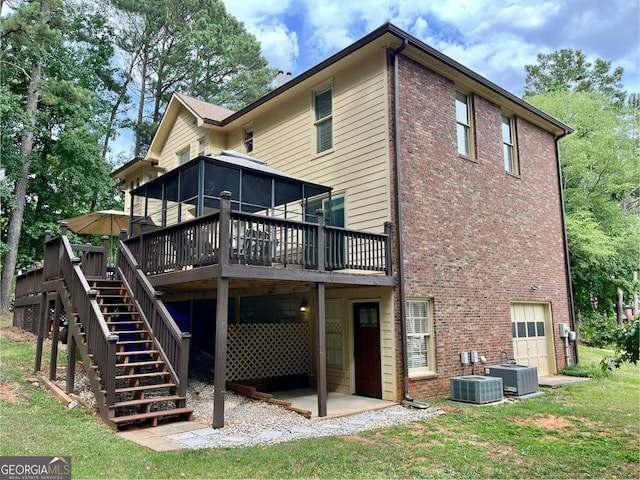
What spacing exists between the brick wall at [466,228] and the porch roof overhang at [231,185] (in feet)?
8.07

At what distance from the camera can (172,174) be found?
10688 mm

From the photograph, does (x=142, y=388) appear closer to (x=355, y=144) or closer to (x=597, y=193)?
(x=355, y=144)

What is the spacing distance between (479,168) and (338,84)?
432 centimetres

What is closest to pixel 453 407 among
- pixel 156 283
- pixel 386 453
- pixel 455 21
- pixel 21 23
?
pixel 386 453

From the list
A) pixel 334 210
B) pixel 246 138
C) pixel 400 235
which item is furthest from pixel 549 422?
pixel 246 138

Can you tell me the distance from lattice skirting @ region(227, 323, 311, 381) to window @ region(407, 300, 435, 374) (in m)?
2.67

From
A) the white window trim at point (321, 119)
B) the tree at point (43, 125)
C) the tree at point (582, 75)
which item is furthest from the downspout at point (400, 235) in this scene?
the tree at point (582, 75)

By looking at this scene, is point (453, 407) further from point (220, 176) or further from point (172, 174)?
point (172, 174)

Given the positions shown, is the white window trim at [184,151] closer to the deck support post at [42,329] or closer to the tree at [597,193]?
the deck support post at [42,329]

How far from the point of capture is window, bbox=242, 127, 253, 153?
1477cm

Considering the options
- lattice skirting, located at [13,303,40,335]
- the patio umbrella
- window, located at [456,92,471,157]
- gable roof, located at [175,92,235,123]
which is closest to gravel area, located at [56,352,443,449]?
lattice skirting, located at [13,303,40,335]

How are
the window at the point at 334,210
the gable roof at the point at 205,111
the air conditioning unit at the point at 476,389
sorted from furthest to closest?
the gable roof at the point at 205,111 → the window at the point at 334,210 → the air conditioning unit at the point at 476,389

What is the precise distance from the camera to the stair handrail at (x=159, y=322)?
7.78m

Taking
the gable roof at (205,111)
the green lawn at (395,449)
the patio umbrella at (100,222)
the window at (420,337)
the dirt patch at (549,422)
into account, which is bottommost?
the dirt patch at (549,422)
